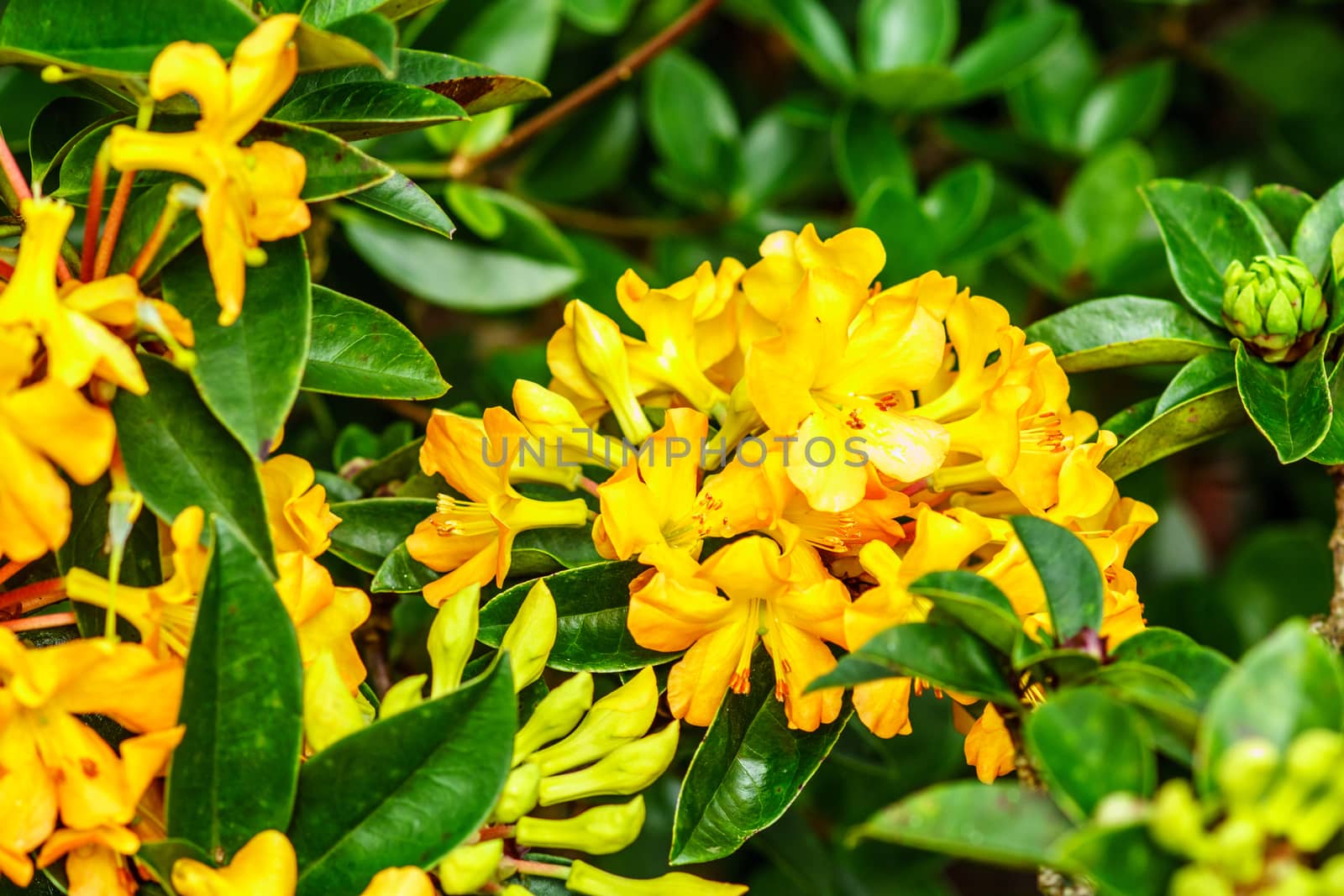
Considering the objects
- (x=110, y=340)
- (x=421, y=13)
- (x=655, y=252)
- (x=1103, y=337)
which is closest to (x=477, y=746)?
(x=110, y=340)

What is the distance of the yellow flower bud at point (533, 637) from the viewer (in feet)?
2.89

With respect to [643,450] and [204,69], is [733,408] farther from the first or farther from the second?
[204,69]

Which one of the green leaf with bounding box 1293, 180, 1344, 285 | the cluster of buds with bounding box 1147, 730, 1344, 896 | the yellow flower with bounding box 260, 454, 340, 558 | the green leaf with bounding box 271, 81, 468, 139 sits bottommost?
the yellow flower with bounding box 260, 454, 340, 558

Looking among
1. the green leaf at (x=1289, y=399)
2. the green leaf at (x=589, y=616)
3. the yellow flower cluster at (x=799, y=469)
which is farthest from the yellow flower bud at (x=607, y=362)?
the green leaf at (x=1289, y=399)

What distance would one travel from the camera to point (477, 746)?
79 cm

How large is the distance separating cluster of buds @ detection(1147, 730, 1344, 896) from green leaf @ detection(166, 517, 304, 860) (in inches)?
20.4

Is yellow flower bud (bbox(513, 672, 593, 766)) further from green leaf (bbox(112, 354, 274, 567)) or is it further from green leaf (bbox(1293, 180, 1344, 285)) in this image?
green leaf (bbox(1293, 180, 1344, 285))

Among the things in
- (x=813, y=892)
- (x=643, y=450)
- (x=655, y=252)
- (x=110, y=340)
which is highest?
(x=110, y=340)

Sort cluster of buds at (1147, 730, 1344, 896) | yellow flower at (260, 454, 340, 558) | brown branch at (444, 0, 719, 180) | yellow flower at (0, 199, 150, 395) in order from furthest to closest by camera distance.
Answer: brown branch at (444, 0, 719, 180) → yellow flower at (260, 454, 340, 558) → yellow flower at (0, 199, 150, 395) → cluster of buds at (1147, 730, 1344, 896)

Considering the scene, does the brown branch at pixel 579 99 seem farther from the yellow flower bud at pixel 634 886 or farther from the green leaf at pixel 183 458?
the yellow flower bud at pixel 634 886

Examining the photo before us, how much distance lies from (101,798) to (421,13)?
93cm

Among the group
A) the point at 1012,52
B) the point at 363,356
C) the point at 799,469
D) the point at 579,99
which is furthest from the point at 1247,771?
the point at 1012,52

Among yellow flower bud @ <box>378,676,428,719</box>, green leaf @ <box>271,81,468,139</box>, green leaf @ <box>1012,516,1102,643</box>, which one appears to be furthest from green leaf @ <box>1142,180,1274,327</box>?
yellow flower bud @ <box>378,676,428,719</box>

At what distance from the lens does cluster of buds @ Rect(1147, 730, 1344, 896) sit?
22.8 inches
